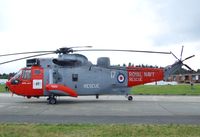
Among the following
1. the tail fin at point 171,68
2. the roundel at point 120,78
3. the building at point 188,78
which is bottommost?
the roundel at point 120,78

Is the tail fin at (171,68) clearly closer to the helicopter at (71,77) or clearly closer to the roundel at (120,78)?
the helicopter at (71,77)

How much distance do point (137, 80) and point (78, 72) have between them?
14.9 feet

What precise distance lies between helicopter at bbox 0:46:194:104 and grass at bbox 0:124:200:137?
35.7 ft

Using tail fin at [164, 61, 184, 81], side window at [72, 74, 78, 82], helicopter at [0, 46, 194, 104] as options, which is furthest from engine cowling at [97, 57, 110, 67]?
tail fin at [164, 61, 184, 81]

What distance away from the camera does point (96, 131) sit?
35.2ft

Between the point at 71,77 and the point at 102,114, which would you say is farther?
the point at 71,77

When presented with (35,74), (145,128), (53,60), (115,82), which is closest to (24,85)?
(35,74)

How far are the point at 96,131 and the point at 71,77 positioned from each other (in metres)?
13.7

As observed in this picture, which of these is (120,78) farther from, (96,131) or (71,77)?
(96,131)

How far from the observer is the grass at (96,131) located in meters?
10.2

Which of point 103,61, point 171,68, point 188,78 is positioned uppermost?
point 188,78

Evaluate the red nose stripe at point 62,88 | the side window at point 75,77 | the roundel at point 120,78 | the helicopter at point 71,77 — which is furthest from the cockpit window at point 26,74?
the roundel at point 120,78

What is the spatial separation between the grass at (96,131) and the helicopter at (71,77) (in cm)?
1087

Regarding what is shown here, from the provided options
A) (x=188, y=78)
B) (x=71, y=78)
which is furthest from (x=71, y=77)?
(x=188, y=78)
